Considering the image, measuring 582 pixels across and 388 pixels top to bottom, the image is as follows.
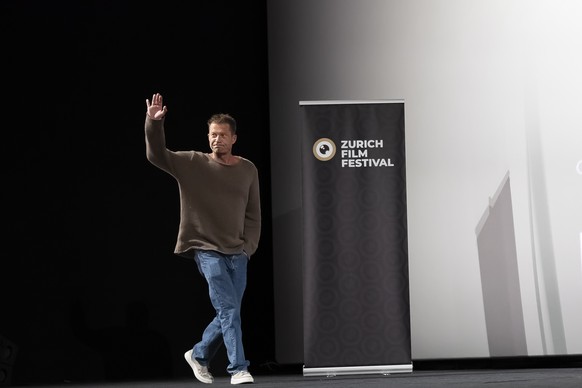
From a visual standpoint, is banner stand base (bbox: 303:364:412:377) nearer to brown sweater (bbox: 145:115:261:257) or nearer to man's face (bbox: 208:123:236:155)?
brown sweater (bbox: 145:115:261:257)

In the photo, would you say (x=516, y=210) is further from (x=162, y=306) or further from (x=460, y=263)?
(x=162, y=306)

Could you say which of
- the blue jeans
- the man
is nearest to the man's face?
the man

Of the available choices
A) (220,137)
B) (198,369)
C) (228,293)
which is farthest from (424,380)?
(220,137)

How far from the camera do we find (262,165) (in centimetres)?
623

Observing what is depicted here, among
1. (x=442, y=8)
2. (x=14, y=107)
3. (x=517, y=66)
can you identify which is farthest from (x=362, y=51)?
(x=14, y=107)

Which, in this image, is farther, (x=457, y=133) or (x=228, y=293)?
(x=457, y=133)

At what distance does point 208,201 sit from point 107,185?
145 cm

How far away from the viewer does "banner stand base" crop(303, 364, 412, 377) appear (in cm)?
518

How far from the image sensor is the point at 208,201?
190 inches

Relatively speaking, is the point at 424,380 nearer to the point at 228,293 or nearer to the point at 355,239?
the point at 355,239

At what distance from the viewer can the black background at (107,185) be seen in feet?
19.3

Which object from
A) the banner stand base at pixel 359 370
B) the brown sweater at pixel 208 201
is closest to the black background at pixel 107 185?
the banner stand base at pixel 359 370

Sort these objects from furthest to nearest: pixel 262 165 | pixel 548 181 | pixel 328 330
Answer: pixel 262 165, pixel 548 181, pixel 328 330

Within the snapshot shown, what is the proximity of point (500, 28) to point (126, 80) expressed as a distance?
8.49ft
